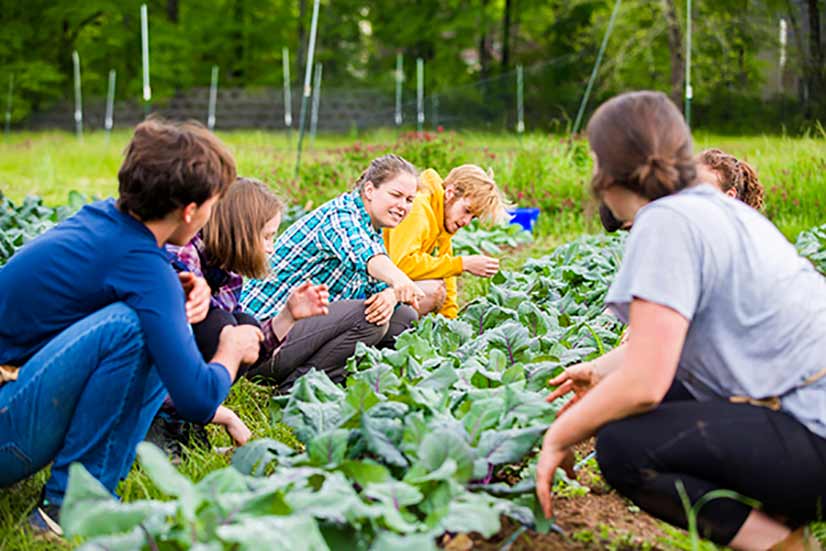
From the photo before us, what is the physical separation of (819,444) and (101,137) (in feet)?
63.0

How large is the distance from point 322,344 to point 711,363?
186 centimetres

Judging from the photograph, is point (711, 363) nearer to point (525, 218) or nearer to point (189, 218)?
point (189, 218)

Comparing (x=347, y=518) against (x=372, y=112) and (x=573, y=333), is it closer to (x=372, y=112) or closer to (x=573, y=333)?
(x=573, y=333)

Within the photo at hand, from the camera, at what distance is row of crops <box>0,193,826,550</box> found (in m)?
1.68

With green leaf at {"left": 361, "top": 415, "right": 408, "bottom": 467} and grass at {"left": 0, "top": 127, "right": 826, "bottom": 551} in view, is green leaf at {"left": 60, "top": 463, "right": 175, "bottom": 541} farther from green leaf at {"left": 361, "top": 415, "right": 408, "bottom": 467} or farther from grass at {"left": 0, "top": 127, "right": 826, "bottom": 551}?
grass at {"left": 0, "top": 127, "right": 826, "bottom": 551}

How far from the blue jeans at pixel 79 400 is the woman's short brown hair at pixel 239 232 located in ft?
2.34

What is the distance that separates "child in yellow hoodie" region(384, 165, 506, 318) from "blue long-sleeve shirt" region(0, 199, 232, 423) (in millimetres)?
2059

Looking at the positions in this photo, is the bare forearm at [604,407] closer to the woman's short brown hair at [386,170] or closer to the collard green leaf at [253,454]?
the collard green leaf at [253,454]

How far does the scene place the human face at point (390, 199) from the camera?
148 inches

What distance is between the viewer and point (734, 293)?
6.31ft

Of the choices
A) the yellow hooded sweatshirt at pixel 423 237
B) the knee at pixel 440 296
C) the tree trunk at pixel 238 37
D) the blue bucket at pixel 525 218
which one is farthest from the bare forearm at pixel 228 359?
the tree trunk at pixel 238 37

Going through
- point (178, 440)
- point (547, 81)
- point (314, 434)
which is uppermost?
point (547, 81)

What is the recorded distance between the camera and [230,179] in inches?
90.1

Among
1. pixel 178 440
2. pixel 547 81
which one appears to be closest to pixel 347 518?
pixel 178 440
